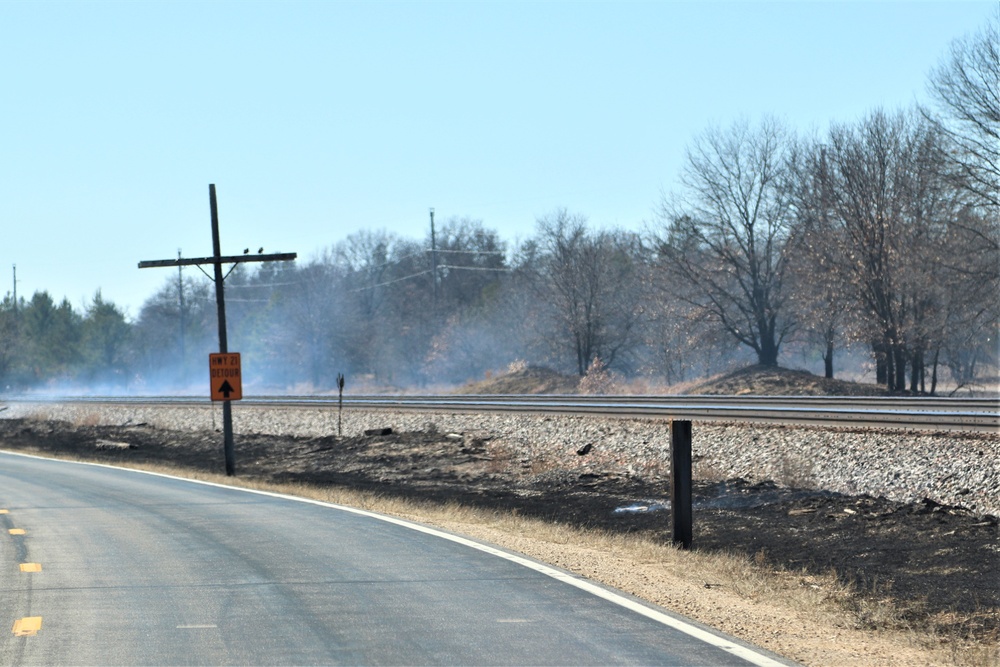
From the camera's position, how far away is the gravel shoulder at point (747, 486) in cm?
1305

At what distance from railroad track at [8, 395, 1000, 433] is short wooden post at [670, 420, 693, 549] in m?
7.11

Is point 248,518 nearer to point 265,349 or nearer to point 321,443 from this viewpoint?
point 321,443

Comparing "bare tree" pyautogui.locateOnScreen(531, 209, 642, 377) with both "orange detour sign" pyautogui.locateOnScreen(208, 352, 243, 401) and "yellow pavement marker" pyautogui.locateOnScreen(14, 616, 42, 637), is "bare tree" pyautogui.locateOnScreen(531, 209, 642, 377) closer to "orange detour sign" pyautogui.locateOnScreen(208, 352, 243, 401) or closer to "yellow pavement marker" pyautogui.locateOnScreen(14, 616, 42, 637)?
"orange detour sign" pyautogui.locateOnScreen(208, 352, 243, 401)

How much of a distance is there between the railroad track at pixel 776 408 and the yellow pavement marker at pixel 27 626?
592 inches

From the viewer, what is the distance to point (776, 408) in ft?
87.2

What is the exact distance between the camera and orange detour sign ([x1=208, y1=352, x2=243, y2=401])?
90.6 ft

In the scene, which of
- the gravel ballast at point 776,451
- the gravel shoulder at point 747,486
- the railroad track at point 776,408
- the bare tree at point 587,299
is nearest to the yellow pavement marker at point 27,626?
the gravel shoulder at point 747,486

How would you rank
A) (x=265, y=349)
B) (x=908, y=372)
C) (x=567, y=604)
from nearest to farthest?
1. (x=567, y=604)
2. (x=908, y=372)
3. (x=265, y=349)

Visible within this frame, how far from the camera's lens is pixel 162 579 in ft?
33.2

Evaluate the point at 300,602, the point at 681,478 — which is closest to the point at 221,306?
the point at 681,478

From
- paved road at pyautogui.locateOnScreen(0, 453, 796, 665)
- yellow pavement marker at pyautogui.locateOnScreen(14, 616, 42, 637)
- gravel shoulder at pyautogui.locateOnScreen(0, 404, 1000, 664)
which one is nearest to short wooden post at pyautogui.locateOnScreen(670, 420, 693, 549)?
gravel shoulder at pyautogui.locateOnScreen(0, 404, 1000, 664)

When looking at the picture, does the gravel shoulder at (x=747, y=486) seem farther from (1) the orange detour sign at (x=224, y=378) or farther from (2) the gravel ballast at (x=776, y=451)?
(1) the orange detour sign at (x=224, y=378)

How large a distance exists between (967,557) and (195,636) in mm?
10256

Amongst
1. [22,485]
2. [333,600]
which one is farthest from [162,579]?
[22,485]
